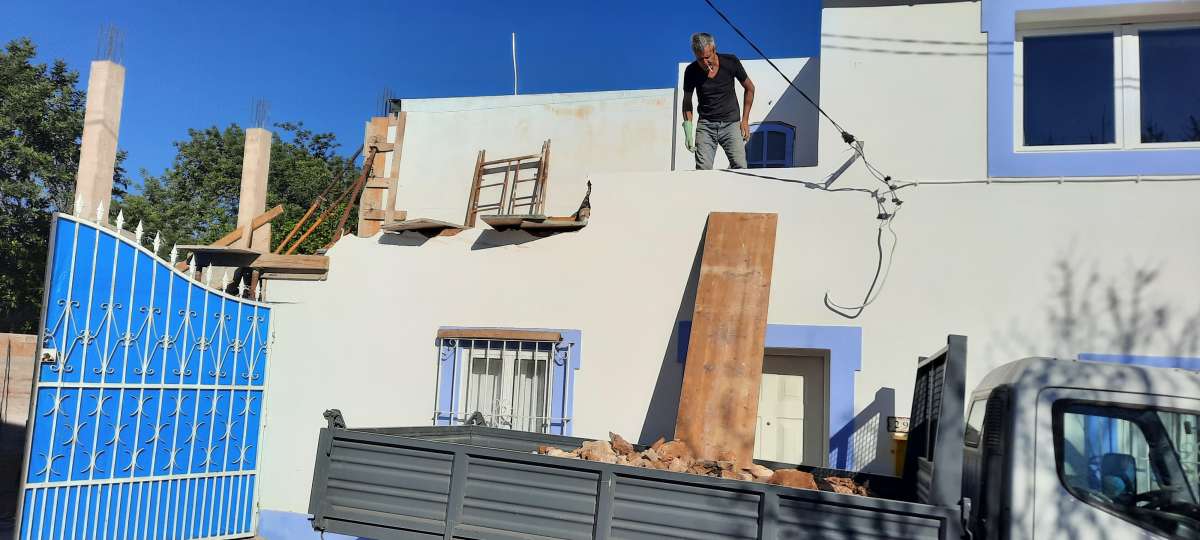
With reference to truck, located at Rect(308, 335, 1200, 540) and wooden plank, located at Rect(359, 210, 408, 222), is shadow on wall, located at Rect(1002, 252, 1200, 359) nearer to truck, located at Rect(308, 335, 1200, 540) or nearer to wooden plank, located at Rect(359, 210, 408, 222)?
truck, located at Rect(308, 335, 1200, 540)

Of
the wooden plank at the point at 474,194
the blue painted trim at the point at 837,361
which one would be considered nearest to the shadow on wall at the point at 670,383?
the blue painted trim at the point at 837,361

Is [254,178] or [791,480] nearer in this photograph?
[791,480]

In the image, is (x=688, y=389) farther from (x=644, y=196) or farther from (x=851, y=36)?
(x=851, y=36)

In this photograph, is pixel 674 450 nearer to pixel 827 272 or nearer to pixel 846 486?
pixel 846 486

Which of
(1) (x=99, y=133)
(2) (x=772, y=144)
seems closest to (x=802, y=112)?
(2) (x=772, y=144)

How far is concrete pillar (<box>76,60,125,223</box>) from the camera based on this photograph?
732 cm

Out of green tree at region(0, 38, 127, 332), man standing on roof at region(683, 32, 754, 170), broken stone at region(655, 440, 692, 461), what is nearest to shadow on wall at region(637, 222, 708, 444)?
man standing on roof at region(683, 32, 754, 170)

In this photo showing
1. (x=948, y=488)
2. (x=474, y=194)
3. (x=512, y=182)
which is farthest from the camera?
(x=512, y=182)

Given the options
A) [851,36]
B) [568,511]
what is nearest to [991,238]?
[851,36]

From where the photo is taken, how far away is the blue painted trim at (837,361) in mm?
6723

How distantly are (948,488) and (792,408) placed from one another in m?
3.67

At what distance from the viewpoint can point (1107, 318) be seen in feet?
21.0

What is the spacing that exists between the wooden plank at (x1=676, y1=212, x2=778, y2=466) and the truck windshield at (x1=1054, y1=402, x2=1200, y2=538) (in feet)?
8.15

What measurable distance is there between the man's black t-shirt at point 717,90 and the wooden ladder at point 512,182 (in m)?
2.73
